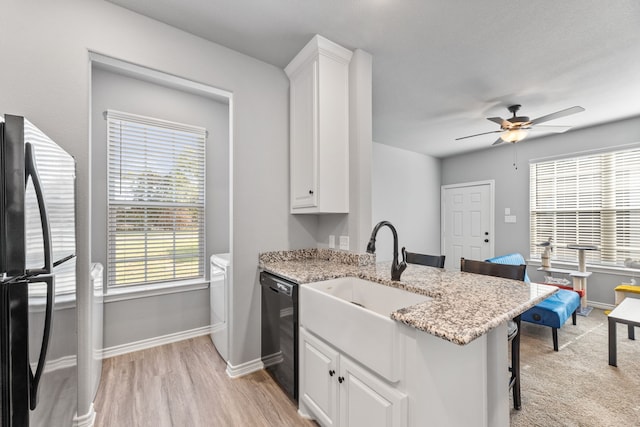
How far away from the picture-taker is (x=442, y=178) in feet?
20.0

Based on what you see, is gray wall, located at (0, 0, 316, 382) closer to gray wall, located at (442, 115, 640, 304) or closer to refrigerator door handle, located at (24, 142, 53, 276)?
refrigerator door handle, located at (24, 142, 53, 276)

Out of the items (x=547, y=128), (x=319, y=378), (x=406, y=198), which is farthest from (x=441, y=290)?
(x=406, y=198)

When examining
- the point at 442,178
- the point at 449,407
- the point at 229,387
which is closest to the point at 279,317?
the point at 229,387

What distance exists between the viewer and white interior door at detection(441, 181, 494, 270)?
5.25 metres

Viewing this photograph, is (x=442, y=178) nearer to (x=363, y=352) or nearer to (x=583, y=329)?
(x=583, y=329)

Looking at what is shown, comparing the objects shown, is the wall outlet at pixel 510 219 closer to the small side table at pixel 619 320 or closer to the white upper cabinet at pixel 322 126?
the small side table at pixel 619 320

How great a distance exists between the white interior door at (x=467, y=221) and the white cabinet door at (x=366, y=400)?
4974mm

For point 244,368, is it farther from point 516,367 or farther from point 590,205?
point 590,205

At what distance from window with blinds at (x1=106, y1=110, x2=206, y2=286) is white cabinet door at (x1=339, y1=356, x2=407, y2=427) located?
222 centimetres

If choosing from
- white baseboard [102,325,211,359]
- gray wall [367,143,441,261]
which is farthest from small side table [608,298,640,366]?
white baseboard [102,325,211,359]

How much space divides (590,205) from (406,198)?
2.74 m

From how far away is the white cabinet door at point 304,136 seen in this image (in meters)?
2.17

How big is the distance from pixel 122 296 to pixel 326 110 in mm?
2537

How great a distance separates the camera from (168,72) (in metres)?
1.97
